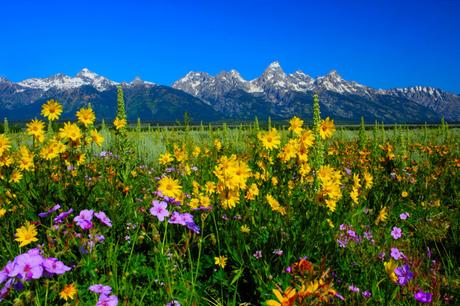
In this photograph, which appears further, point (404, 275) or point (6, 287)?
point (404, 275)

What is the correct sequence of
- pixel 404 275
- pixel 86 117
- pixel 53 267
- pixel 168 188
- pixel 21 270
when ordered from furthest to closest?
1. pixel 86 117
2. pixel 168 188
3. pixel 404 275
4. pixel 53 267
5. pixel 21 270

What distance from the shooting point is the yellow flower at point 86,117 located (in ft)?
10.8

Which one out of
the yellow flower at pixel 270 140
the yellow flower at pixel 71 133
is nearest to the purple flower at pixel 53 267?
the yellow flower at pixel 71 133

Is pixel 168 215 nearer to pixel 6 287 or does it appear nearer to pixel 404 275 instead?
pixel 6 287

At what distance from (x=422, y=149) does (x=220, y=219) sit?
6.33m

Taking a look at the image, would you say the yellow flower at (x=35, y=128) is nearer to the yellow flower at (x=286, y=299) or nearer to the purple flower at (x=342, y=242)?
the purple flower at (x=342, y=242)

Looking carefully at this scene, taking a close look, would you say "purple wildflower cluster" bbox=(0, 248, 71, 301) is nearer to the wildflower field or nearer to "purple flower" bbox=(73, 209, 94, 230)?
the wildflower field

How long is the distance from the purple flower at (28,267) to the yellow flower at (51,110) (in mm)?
2473

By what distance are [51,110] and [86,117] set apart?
52 centimetres

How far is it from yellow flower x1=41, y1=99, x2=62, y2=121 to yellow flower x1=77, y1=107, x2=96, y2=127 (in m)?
0.35

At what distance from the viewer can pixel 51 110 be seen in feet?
11.9

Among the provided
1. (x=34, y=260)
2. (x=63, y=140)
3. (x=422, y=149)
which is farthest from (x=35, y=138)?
(x=422, y=149)

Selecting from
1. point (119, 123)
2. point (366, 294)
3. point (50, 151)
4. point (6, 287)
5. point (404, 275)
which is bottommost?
point (366, 294)

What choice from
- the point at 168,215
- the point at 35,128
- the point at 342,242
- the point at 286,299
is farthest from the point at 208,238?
the point at 35,128
